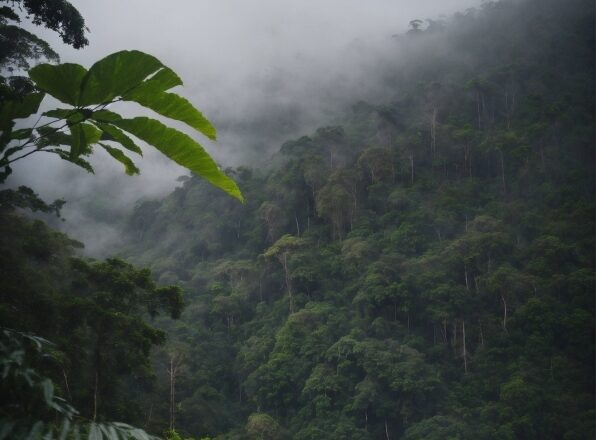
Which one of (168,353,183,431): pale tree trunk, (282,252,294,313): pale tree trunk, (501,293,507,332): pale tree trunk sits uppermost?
(282,252,294,313): pale tree trunk

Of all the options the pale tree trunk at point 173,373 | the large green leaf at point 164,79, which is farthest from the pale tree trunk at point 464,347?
the large green leaf at point 164,79

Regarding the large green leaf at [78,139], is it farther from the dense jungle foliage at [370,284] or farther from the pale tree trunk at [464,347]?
the pale tree trunk at [464,347]

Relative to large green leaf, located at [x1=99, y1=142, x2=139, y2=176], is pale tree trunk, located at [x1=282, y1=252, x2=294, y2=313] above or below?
above

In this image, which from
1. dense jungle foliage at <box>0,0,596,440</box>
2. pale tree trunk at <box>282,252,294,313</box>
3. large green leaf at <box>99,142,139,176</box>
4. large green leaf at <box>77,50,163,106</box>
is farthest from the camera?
pale tree trunk at <box>282,252,294,313</box>

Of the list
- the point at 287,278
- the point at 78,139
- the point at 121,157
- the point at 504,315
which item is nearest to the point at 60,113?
the point at 78,139

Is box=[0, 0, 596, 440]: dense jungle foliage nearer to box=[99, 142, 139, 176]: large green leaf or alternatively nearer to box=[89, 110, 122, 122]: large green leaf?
box=[99, 142, 139, 176]: large green leaf

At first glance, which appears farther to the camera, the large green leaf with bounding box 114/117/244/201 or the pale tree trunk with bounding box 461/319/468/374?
the pale tree trunk with bounding box 461/319/468/374

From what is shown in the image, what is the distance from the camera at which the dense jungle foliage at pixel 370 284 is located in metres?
12.3

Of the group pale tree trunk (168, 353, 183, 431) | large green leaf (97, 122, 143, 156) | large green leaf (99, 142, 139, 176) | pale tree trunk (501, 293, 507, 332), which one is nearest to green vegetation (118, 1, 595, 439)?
pale tree trunk (501, 293, 507, 332)

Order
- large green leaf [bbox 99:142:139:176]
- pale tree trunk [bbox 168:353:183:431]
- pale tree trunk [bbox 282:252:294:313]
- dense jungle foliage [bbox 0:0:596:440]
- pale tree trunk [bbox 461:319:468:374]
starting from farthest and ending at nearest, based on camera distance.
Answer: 1. pale tree trunk [bbox 282:252:294:313]
2. pale tree trunk [bbox 461:319:468:374]
3. pale tree trunk [bbox 168:353:183:431]
4. dense jungle foliage [bbox 0:0:596:440]
5. large green leaf [bbox 99:142:139:176]

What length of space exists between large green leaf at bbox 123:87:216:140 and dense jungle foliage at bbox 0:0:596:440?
8.50 meters

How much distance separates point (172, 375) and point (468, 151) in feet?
101

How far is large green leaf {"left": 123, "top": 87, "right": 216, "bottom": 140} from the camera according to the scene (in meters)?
1.07

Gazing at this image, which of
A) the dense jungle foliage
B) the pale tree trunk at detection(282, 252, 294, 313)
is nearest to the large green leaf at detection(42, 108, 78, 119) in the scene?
the dense jungle foliage
